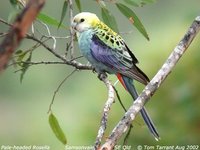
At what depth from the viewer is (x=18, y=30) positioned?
1411 mm

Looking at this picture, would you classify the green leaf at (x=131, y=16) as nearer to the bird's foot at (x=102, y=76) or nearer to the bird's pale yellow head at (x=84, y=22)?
the bird's foot at (x=102, y=76)

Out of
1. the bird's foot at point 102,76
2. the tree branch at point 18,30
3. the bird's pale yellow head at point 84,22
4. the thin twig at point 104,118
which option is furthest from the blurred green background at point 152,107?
the tree branch at point 18,30

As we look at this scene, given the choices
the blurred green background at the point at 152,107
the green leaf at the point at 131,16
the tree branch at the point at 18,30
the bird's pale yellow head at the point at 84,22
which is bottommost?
the blurred green background at the point at 152,107

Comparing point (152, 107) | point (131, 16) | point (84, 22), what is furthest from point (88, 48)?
point (152, 107)

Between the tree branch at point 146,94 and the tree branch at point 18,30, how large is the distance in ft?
1.68

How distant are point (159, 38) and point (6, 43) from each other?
4560 millimetres

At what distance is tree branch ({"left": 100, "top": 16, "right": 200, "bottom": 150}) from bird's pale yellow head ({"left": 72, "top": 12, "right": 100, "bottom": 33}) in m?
1.10

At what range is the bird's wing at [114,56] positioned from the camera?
324 cm

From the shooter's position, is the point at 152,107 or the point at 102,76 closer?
the point at 102,76

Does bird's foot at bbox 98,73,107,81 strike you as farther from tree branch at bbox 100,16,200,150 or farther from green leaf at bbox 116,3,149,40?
tree branch at bbox 100,16,200,150

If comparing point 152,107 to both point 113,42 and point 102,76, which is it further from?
point 102,76

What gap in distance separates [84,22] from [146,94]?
1422 mm

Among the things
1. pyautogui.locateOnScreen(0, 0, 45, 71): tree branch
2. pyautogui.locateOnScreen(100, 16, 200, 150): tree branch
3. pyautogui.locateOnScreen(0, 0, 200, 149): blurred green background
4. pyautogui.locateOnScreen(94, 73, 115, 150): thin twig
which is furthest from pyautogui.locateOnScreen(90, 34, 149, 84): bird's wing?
pyautogui.locateOnScreen(0, 0, 45, 71): tree branch

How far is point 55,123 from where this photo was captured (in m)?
2.75
